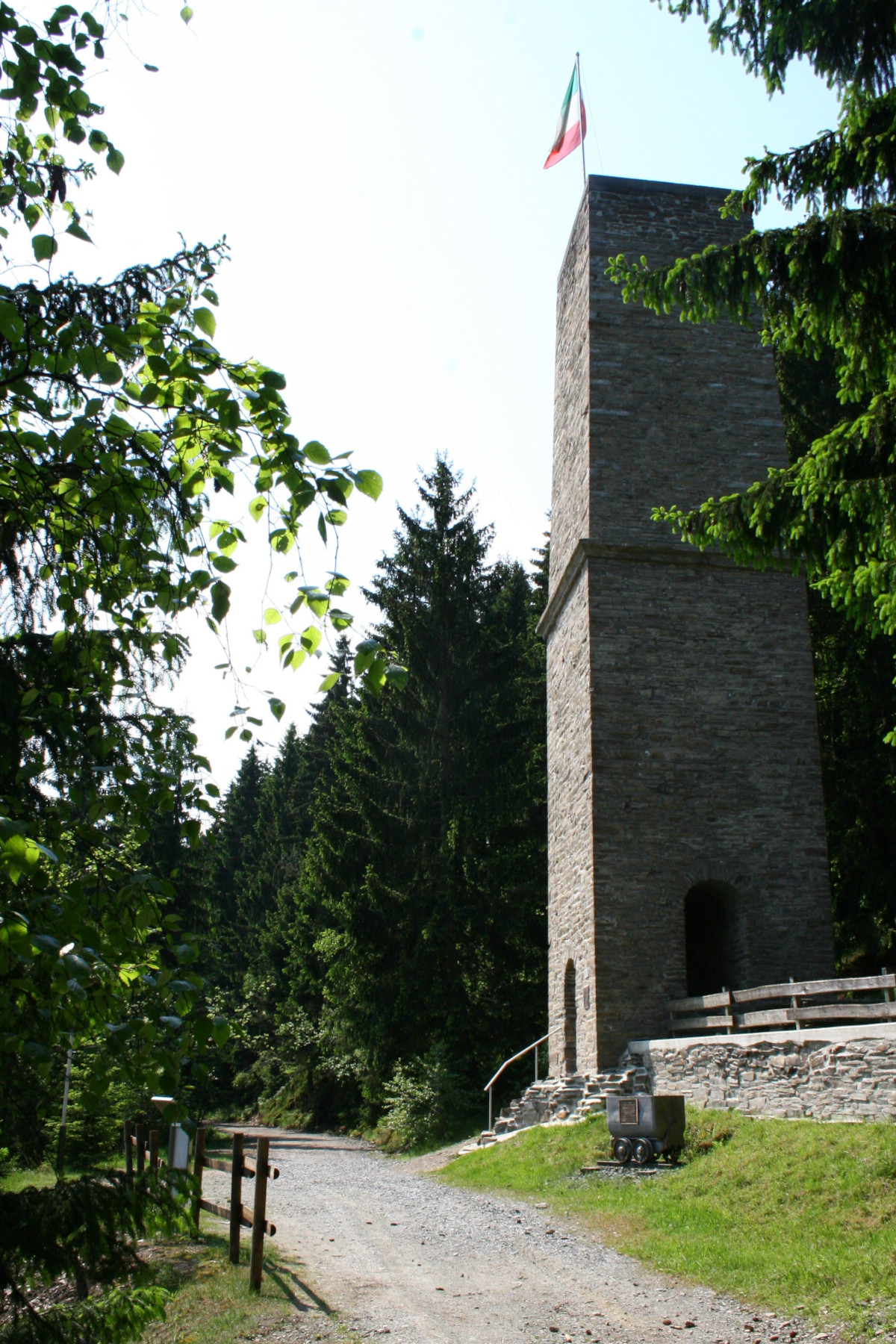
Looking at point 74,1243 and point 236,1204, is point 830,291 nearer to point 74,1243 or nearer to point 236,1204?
point 74,1243

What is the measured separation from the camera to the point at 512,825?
66.2 ft

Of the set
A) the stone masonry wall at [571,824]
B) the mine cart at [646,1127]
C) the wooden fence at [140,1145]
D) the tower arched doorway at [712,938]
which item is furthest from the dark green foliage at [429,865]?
the mine cart at [646,1127]

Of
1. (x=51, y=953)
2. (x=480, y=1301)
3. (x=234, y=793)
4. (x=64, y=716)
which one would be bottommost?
(x=480, y=1301)

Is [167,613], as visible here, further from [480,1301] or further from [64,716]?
[480,1301]

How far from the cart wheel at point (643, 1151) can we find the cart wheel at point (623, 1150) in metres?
0.07

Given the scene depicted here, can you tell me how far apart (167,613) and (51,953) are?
101 cm

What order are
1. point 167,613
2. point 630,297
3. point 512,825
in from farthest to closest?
point 512,825 → point 630,297 → point 167,613

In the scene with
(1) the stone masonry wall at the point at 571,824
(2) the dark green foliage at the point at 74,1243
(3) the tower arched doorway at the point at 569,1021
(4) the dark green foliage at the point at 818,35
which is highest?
(4) the dark green foliage at the point at 818,35

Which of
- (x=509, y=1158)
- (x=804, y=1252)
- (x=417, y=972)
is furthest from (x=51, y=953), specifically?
(x=417, y=972)

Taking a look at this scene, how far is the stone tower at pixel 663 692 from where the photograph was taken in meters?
13.1

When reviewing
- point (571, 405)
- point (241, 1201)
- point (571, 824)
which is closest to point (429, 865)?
point (571, 824)

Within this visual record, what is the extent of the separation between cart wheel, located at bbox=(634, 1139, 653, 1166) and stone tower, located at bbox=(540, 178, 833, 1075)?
8.08 ft

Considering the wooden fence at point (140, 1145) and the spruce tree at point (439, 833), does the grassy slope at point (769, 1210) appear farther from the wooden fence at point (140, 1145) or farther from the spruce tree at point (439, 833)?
the spruce tree at point (439, 833)

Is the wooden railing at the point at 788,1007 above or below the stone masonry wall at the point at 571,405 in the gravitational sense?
below
